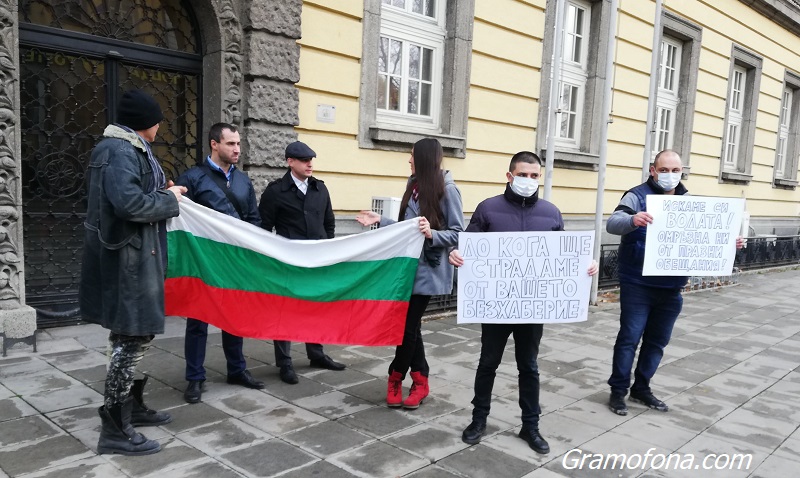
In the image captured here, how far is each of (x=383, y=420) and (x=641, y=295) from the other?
7.51 ft

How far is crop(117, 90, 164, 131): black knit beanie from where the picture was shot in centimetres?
372

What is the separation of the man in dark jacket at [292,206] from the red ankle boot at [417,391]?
3.50 ft

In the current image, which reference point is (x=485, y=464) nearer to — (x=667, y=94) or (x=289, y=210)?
(x=289, y=210)

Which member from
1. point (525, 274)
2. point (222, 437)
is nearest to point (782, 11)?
point (525, 274)

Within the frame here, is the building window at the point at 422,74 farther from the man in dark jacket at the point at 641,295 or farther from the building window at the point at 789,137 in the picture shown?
the building window at the point at 789,137

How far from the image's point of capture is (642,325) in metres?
4.96

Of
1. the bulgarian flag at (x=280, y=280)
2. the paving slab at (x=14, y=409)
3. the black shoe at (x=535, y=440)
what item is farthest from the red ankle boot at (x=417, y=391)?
the paving slab at (x=14, y=409)

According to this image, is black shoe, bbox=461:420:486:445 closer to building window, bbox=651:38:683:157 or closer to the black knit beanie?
the black knit beanie

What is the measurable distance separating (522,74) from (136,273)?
8.04 m

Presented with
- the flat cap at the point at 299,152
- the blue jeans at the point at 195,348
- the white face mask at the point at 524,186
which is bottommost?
the blue jeans at the point at 195,348

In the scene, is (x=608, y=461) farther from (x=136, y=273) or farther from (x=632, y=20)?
(x=632, y=20)

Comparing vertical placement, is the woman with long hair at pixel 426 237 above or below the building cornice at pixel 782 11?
below

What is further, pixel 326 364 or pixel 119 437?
pixel 326 364

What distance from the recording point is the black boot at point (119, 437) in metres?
3.72
